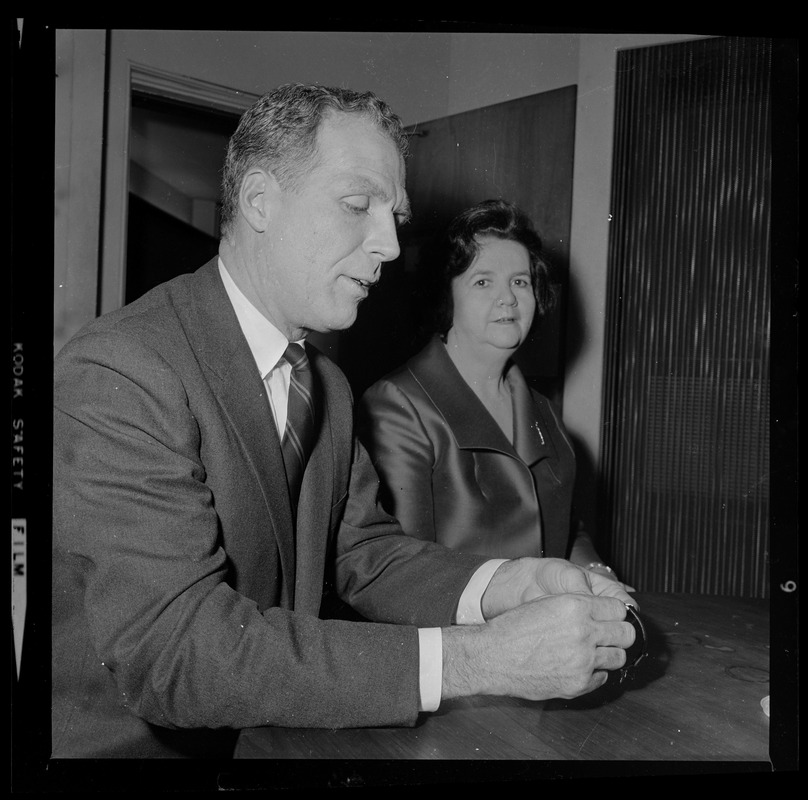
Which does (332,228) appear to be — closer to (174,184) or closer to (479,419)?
(174,184)

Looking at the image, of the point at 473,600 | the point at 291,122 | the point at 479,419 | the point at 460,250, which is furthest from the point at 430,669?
the point at 291,122

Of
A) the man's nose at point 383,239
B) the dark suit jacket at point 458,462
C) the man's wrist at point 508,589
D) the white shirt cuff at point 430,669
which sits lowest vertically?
the white shirt cuff at point 430,669

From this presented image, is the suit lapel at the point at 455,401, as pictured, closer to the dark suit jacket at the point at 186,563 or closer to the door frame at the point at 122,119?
the dark suit jacket at the point at 186,563

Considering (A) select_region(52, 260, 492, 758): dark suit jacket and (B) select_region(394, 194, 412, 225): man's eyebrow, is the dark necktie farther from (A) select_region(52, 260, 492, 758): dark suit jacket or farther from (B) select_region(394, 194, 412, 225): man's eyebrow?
(B) select_region(394, 194, 412, 225): man's eyebrow

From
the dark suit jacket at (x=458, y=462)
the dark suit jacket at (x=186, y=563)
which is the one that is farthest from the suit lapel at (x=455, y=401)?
the dark suit jacket at (x=186, y=563)

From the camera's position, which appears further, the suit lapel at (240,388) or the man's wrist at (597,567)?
the man's wrist at (597,567)

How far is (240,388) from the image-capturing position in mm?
976

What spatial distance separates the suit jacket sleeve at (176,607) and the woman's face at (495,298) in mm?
487

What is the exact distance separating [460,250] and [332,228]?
0.23m

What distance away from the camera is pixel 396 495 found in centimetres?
120

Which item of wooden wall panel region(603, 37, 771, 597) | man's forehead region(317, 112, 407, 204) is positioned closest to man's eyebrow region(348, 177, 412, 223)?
man's forehead region(317, 112, 407, 204)

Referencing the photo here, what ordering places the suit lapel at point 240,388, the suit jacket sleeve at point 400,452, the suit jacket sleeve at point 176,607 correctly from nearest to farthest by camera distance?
the suit jacket sleeve at point 176,607 → the suit lapel at point 240,388 → the suit jacket sleeve at point 400,452

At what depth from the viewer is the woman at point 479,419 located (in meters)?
1.17
